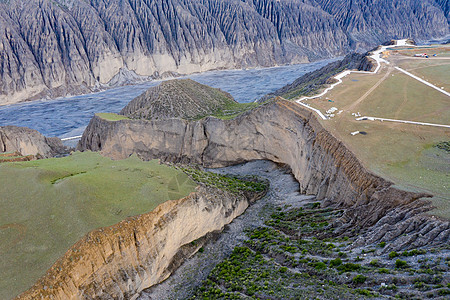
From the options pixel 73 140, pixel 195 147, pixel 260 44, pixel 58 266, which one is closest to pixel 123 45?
pixel 260 44

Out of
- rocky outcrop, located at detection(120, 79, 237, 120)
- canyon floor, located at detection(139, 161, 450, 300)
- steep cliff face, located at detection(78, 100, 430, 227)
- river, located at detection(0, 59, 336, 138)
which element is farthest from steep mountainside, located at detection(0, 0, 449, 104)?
canyon floor, located at detection(139, 161, 450, 300)

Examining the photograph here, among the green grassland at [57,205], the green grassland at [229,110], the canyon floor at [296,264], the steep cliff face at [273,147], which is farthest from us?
the green grassland at [229,110]

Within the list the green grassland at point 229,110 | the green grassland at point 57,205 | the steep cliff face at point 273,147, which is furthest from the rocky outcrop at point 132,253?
the green grassland at point 229,110

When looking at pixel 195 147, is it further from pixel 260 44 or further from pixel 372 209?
pixel 260 44

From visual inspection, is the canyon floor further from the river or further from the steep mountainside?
the steep mountainside

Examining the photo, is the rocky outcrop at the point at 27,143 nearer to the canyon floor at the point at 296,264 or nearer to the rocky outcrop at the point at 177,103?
the rocky outcrop at the point at 177,103
